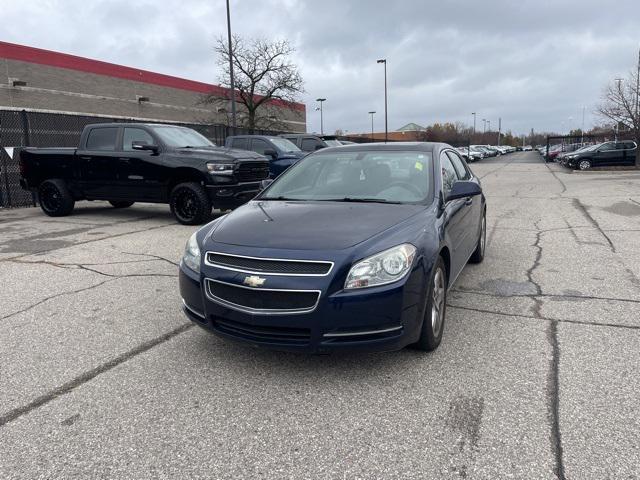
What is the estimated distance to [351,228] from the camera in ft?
11.4

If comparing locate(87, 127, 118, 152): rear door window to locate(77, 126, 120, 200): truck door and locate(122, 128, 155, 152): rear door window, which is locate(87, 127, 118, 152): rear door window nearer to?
locate(77, 126, 120, 200): truck door

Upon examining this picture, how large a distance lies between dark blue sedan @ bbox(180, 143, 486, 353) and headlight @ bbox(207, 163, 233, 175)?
5175 millimetres

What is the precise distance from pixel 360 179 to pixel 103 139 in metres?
7.47

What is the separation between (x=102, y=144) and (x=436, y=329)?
868 cm

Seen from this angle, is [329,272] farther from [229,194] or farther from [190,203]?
[190,203]

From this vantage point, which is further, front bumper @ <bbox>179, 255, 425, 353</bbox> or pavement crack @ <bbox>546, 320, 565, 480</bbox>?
front bumper @ <bbox>179, 255, 425, 353</bbox>

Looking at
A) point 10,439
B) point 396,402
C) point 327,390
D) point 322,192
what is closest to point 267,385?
point 327,390

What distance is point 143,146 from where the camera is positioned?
9.38 metres

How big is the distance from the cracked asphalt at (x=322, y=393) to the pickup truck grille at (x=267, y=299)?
20.4 inches

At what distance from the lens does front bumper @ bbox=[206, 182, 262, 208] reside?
922 cm

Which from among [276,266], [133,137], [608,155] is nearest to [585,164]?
[608,155]

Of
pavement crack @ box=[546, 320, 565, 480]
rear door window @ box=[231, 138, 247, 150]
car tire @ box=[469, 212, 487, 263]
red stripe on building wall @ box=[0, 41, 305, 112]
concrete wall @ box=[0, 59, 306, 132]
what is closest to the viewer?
pavement crack @ box=[546, 320, 565, 480]

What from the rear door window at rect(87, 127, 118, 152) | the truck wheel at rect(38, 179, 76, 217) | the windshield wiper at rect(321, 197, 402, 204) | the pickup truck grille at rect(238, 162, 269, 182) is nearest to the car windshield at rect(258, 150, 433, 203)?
the windshield wiper at rect(321, 197, 402, 204)

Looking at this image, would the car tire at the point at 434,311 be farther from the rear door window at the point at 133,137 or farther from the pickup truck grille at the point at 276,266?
the rear door window at the point at 133,137
